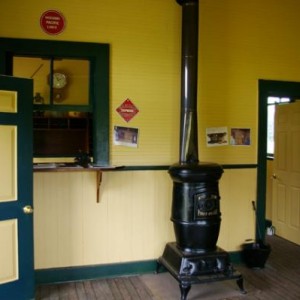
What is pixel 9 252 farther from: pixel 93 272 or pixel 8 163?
pixel 93 272

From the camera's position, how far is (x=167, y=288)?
3375 millimetres

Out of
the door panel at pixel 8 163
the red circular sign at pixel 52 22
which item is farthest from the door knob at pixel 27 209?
the red circular sign at pixel 52 22

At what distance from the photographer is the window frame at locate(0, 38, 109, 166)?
11.2ft

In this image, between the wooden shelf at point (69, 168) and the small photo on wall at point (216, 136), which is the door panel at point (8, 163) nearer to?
the wooden shelf at point (69, 168)

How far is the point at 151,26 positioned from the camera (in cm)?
367

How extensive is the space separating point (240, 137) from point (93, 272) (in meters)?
2.03

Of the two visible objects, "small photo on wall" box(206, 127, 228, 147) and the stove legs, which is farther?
"small photo on wall" box(206, 127, 228, 147)

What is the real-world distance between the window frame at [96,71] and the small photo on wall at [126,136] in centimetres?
10

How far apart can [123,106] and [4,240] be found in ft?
5.22

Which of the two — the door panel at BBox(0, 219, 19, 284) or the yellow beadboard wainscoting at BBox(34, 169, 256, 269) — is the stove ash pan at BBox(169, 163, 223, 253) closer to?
the yellow beadboard wainscoting at BBox(34, 169, 256, 269)

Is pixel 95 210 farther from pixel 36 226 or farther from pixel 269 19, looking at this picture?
pixel 269 19

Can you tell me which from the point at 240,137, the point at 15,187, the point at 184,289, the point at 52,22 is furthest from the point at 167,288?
the point at 52,22

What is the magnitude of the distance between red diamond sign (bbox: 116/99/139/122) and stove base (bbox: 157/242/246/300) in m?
1.33

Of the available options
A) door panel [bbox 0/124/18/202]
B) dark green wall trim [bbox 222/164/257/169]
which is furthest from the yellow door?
door panel [bbox 0/124/18/202]
